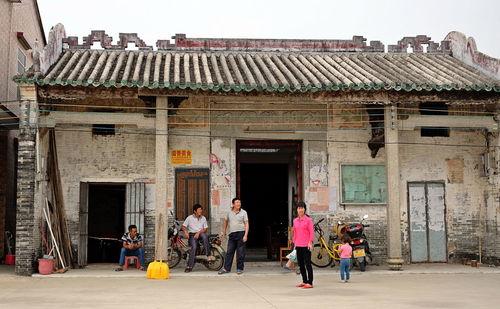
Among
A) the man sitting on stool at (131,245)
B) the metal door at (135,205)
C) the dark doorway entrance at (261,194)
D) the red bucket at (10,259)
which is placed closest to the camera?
the man sitting on stool at (131,245)

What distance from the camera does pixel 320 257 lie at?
544 inches

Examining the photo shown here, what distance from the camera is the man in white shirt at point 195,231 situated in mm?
12695

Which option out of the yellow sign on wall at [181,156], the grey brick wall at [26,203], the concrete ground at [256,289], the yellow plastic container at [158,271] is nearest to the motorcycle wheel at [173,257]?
the concrete ground at [256,289]

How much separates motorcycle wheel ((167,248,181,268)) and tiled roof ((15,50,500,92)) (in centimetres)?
350

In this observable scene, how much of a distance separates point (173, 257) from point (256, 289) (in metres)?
3.45

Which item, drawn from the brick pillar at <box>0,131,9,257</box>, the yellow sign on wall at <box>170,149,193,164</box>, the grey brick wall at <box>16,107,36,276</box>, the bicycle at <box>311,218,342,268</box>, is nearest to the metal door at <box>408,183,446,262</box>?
the bicycle at <box>311,218,342,268</box>

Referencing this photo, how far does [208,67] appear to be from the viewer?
1419cm

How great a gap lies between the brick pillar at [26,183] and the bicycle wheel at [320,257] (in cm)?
602

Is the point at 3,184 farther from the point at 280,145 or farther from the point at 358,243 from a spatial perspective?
the point at 358,243

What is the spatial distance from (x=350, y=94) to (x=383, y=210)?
3061 mm

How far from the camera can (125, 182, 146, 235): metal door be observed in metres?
13.6

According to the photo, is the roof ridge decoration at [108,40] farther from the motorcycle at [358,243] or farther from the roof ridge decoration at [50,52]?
the motorcycle at [358,243]

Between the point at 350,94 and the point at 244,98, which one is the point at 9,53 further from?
the point at 350,94

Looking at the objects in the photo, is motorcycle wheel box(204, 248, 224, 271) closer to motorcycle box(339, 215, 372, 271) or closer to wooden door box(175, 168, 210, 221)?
wooden door box(175, 168, 210, 221)
